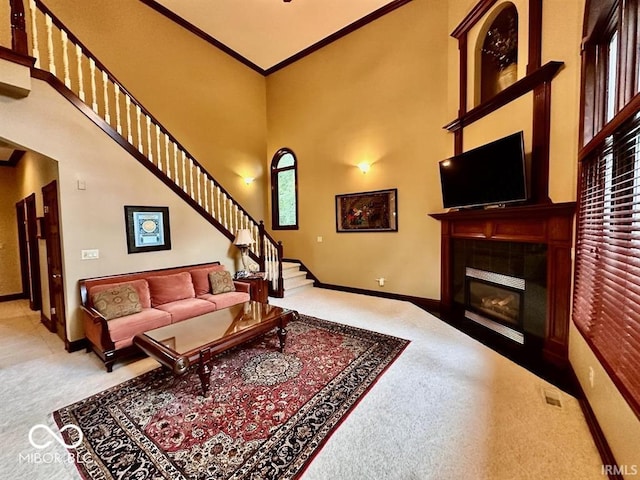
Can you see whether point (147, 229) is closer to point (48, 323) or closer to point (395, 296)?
point (48, 323)

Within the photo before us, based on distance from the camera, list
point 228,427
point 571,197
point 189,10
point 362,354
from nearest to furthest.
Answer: point 228,427 → point 571,197 → point 362,354 → point 189,10

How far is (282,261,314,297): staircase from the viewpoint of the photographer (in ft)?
18.8

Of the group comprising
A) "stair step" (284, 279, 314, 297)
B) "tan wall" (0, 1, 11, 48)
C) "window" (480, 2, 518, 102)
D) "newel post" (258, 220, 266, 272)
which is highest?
"tan wall" (0, 1, 11, 48)

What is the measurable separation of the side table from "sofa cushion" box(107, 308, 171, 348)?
142cm

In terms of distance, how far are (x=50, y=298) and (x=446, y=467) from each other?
5.02 meters

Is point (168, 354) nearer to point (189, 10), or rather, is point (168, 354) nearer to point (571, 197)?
point (571, 197)

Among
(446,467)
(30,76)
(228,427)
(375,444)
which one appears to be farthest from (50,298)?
(446,467)

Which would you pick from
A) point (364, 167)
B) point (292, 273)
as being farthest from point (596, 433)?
point (292, 273)

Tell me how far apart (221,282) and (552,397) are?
4.04 metres

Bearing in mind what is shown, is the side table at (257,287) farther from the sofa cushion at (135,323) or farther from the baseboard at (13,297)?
the baseboard at (13,297)

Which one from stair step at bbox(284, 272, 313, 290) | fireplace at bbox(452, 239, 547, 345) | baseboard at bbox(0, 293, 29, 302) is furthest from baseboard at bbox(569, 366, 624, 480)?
baseboard at bbox(0, 293, 29, 302)

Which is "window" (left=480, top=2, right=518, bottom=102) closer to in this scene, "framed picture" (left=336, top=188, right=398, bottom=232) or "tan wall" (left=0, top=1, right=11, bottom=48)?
"framed picture" (left=336, top=188, right=398, bottom=232)

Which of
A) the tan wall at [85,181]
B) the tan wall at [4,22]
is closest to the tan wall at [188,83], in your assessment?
the tan wall at [4,22]

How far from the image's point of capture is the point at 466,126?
3.96 m
